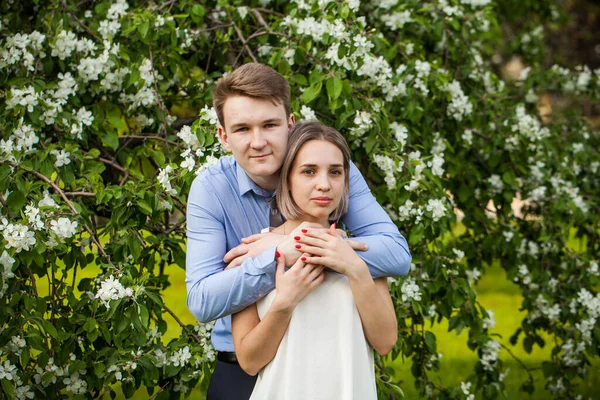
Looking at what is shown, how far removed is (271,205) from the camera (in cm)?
243

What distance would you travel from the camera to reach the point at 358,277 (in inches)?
83.3

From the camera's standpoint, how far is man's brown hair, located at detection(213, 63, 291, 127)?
2.31 m

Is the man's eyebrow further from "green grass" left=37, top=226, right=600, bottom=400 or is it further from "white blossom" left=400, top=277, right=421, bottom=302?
"green grass" left=37, top=226, right=600, bottom=400

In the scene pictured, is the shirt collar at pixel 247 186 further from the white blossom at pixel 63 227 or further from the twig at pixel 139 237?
the twig at pixel 139 237

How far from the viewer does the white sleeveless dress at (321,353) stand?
6.93 feet

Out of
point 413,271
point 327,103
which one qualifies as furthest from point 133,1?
point 413,271

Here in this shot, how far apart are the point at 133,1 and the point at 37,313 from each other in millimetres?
1832

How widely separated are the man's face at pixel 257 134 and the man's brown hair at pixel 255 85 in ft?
0.06

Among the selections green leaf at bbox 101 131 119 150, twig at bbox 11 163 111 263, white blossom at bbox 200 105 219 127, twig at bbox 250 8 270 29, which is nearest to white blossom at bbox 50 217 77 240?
twig at bbox 11 163 111 263

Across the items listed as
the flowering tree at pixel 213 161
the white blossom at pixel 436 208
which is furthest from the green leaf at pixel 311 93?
the white blossom at pixel 436 208

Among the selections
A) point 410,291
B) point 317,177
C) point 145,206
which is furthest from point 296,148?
point 410,291

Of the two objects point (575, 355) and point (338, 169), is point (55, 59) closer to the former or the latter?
point (338, 169)

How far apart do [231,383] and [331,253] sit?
550mm

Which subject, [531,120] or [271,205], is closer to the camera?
[271,205]
